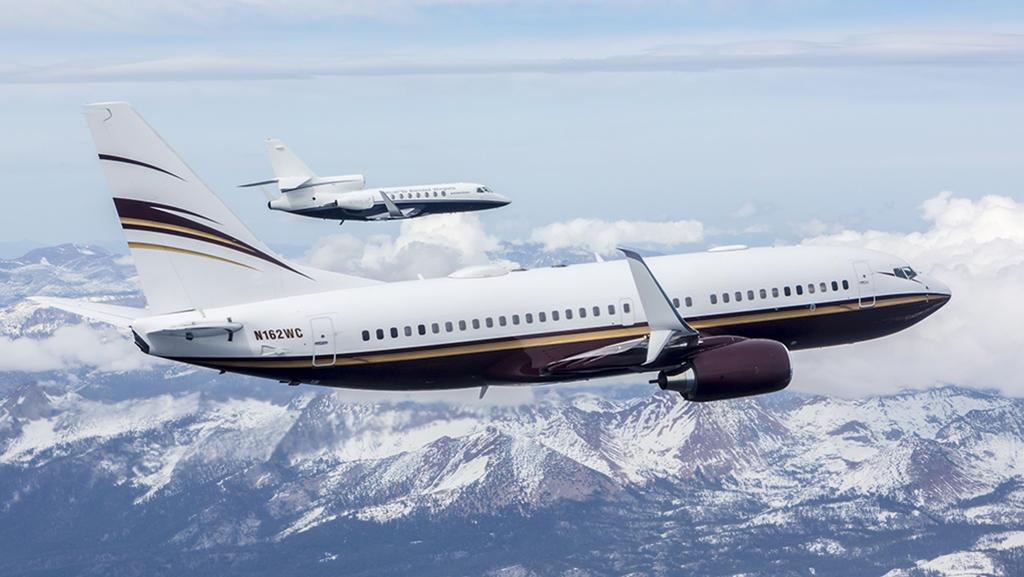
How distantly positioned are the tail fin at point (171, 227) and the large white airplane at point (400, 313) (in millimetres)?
77

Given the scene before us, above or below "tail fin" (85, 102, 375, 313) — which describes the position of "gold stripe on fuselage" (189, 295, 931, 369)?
below

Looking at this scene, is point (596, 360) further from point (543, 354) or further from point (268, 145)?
point (268, 145)

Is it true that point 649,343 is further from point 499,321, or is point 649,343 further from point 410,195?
point 410,195

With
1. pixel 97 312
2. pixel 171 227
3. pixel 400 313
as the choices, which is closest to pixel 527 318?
pixel 400 313

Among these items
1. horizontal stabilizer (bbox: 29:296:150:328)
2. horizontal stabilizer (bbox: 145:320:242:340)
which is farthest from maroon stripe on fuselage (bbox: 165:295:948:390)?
horizontal stabilizer (bbox: 29:296:150:328)

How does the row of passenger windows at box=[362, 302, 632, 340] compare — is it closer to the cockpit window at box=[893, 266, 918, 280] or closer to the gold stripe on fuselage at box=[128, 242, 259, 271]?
the gold stripe on fuselage at box=[128, 242, 259, 271]

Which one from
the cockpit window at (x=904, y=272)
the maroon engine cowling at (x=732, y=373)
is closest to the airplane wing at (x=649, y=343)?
the maroon engine cowling at (x=732, y=373)

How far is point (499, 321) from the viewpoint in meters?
67.9

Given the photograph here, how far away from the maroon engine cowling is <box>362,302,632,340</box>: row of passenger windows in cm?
540

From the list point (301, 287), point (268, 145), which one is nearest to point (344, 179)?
point (268, 145)

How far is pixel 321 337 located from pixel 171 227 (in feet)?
33.4

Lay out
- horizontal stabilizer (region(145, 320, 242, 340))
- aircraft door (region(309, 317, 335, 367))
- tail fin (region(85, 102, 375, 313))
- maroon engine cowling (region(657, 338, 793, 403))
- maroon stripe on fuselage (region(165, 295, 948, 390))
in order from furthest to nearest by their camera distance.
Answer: maroon engine cowling (region(657, 338, 793, 403)) < maroon stripe on fuselage (region(165, 295, 948, 390)) < aircraft door (region(309, 317, 335, 367)) < tail fin (region(85, 102, 375, 313)) < horizontal stabilizer (region(145, 320, 242, 340))

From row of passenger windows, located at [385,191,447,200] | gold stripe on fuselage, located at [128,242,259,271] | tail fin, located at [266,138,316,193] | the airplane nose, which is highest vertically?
tail fin, located at [266,138,316,193]

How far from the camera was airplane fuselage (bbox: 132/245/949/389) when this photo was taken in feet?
215
